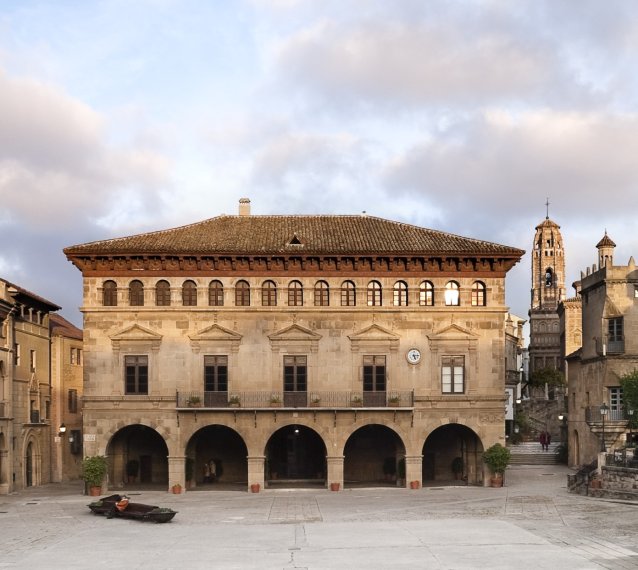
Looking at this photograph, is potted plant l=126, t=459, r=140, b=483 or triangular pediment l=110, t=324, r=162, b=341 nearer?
triangular pediment l=110, t=324, r=162, b=341

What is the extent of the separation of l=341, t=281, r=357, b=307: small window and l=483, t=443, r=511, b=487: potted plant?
34.0 feet

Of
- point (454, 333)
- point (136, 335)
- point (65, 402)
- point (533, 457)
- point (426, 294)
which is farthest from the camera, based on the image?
point (533, 457)

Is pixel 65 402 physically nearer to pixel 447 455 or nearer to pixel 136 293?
pixel 136 293

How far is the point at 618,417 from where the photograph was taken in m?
56.7

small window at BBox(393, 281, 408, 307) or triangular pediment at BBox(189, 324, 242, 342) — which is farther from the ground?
small window at BBox(393, 281, 408, 307)

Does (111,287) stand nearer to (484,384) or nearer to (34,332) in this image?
(34,332)

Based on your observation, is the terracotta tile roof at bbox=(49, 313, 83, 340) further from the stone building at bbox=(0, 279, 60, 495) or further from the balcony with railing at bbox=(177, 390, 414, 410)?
the balcony with railing at bbox=(177, 390, 414, 410)

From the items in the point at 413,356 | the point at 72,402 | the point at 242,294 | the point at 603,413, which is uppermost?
the point at 242,294

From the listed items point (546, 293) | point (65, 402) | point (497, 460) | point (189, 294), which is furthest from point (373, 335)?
point (546, 293)

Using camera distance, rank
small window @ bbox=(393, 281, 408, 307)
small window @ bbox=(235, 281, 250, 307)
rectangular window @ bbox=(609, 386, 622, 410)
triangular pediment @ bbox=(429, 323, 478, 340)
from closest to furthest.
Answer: triangular pediment @ bbox=(429, 323, 478, 340) → small window @ bbox=(235, 281, 250, 307) → small window @ bbox=(393, 281, 408, 307) → rectangular window @ bbox=(609, 386, 622, 410)

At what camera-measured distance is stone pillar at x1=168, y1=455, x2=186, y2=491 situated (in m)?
52.6

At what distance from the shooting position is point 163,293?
54156 millimetres

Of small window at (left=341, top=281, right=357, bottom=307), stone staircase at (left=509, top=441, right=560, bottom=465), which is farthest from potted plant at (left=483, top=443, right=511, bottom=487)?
stone staircase at (left=509, top=441, right=560, bottom=465)

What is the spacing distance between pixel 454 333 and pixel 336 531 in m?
19.9
